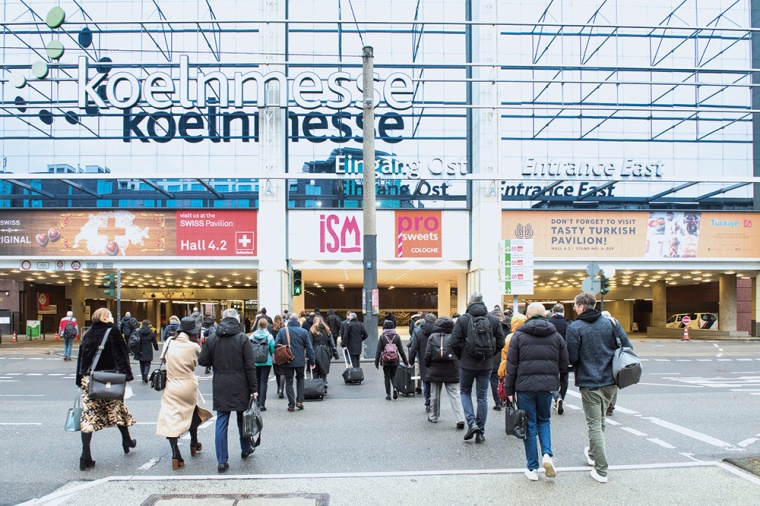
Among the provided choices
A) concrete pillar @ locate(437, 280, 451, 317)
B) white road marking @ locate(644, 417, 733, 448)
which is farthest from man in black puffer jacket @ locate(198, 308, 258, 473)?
concrete pillar @ locate(437, 280, 451, 317)

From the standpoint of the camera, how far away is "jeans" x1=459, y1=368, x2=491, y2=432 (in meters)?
8.17

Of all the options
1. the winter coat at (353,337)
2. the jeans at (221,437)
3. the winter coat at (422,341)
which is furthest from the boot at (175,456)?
the winter coat at (353,337)

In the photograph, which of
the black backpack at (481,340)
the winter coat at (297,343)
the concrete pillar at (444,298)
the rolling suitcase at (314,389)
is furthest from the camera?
the concrete pillar at (444,298)

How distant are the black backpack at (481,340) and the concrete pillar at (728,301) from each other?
33005 millimetres

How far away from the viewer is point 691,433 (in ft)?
28.7

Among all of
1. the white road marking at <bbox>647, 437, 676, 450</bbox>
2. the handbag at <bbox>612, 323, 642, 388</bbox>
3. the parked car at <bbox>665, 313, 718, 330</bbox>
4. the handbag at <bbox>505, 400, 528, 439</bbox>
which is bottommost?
A: the parked car at <bbox>665, 313, 718, 330</bbox>

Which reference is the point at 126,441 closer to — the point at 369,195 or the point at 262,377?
the point at 262,377

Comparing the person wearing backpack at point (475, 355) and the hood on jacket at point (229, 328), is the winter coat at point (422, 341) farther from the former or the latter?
the hood on jacket at point (229, 328)

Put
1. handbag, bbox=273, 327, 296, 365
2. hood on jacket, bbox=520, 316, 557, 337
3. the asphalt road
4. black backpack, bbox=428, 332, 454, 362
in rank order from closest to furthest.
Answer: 1. the asphalt road
2. hood on jacket, bbox=520, 316, 557, 337
3. black backpack, bbox=428, 332, 454, 362
4. handbag, bbox=273, 327, 296, 365

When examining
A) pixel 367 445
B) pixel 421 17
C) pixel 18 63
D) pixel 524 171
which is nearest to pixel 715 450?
pixel 367 445

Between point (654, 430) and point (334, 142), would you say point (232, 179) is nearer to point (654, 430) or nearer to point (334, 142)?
point (334, 142)

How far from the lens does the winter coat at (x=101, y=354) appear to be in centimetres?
729

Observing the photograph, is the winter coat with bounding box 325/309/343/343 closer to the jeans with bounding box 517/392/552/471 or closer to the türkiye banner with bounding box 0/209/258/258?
the türkiye banner with bounding box 0/209/258/258

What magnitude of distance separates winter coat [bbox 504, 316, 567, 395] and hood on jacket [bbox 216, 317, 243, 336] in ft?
9.91
